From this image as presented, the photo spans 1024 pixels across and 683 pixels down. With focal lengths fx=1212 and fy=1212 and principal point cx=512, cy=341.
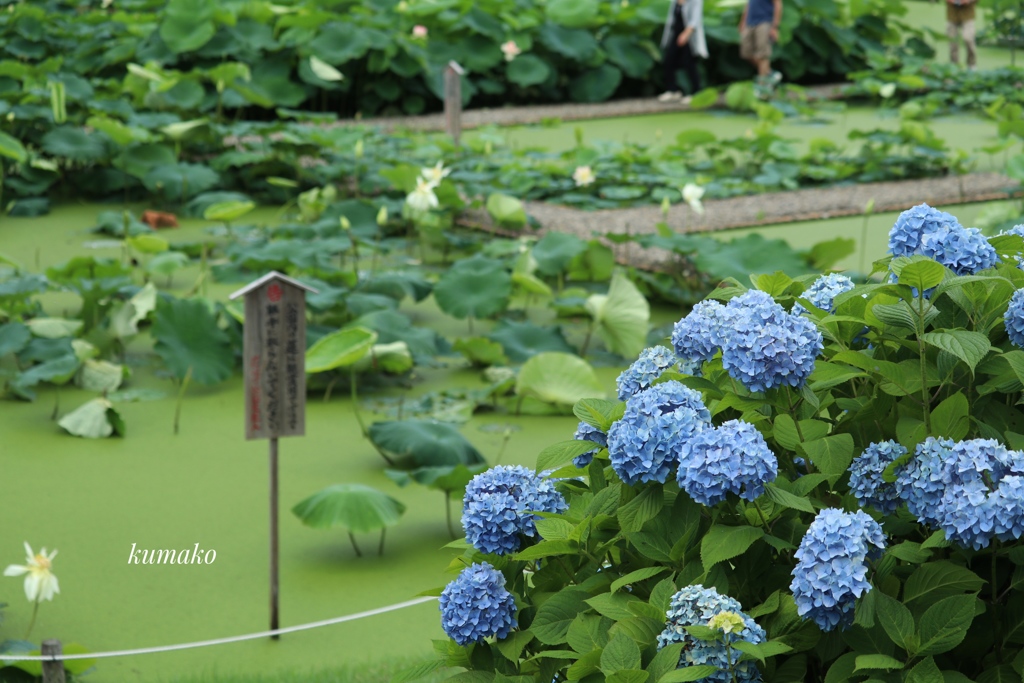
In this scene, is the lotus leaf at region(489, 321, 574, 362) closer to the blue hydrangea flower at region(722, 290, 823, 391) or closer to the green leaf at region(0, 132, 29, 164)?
the green leaf at region(0, 132, 29, 164)

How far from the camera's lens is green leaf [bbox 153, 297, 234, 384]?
3.47m

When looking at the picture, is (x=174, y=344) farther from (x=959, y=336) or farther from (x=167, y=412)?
(x=959, y=336)

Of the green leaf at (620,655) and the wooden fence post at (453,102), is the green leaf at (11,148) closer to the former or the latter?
the wooden fence post at (453,102)

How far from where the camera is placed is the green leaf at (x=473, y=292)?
392 centimetres

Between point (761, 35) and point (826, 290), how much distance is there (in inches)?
322

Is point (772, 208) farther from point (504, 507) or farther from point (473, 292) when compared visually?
point (504, 507)

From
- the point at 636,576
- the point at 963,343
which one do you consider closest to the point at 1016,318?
the point at 963,343

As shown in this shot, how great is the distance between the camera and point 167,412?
336 centimetres

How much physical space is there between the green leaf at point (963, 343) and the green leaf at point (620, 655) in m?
0.36

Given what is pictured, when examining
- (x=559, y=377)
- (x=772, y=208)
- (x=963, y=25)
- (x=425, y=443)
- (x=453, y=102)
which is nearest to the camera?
(x=425, y=443)

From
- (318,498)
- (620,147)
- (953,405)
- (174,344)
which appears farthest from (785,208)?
(953,405)

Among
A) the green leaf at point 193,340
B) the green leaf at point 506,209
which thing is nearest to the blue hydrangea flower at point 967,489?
the green leaf at point 193,340

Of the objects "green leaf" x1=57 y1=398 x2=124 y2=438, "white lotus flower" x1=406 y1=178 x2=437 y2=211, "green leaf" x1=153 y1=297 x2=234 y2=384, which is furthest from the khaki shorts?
"green leaf" x1=57 y1=398 x2=124 y2=438

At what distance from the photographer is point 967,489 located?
974 millimetres
